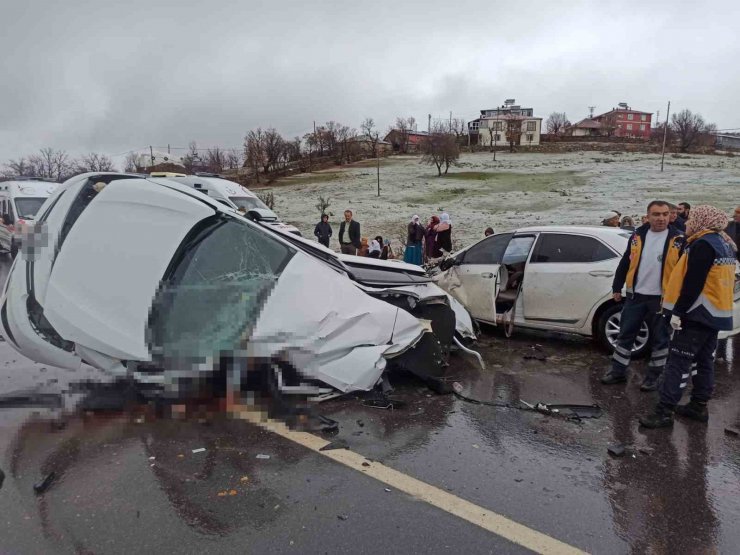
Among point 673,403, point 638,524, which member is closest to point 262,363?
point 638,524

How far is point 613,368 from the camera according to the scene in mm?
5027

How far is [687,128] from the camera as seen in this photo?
69062 millimetres

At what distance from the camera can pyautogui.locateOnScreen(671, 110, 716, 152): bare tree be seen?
65438 millimetres

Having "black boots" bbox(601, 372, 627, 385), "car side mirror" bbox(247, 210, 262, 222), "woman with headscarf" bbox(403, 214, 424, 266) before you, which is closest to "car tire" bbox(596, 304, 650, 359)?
"black boots" bbox(601, 372, 627, 385)

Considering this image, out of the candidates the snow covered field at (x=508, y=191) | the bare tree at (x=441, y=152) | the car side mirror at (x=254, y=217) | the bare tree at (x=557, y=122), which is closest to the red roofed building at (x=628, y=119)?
the bare tree at (x=557, y=122)

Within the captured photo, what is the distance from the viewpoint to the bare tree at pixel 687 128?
65.4 metres

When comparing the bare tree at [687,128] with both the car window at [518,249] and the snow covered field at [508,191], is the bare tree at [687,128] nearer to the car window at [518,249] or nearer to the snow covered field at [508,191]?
the snow covered field at [508,191]

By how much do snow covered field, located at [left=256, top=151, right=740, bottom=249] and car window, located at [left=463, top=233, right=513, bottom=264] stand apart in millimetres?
11229

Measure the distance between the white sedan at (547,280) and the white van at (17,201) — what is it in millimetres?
10704

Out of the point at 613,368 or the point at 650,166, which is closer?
the point at 613,368

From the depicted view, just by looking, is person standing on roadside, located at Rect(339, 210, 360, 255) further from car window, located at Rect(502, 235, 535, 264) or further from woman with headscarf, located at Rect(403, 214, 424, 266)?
car window, located at Rect(502, 235, 535, 264)

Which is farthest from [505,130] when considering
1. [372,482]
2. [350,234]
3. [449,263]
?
[372,482]

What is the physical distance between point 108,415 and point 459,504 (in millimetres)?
2798

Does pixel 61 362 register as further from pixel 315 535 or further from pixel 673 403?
pixel 673 403
